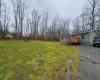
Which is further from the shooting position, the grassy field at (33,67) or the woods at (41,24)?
the woods at (41,24)

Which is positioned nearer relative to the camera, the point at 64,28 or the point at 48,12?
the point at 48,12

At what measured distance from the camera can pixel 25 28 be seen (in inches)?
1864

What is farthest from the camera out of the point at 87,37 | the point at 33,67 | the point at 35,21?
the point at 35,21

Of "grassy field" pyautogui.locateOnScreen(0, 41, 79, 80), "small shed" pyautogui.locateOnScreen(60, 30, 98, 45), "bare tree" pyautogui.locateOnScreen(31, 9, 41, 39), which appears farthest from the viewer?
"bare tree" pyautogui.locateOnScreen(31, 9, 41, 39)

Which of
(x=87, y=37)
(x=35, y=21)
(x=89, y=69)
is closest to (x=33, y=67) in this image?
(x=89, y=69)

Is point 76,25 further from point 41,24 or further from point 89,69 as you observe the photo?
point 89,69

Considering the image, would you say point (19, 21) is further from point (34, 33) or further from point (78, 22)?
point (78, 22)

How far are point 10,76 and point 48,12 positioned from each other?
47.3 meters

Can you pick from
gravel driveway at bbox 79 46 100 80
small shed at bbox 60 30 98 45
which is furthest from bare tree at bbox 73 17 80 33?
gravel driveway at bbox 79 46 100 80

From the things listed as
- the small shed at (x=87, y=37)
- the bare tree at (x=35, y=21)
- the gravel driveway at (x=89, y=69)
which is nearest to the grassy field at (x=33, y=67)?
the gravel driveway at (x=89, y=69)

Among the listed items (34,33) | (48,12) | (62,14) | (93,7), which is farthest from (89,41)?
(62,14)

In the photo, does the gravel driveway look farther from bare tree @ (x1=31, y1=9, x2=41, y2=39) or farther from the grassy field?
bare tree @ (x1=31, y1=9, x2=41, y2=39)

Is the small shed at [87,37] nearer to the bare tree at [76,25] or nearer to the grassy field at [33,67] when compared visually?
the grassy field at [33,67]

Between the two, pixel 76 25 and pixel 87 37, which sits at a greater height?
pixel 76 25
